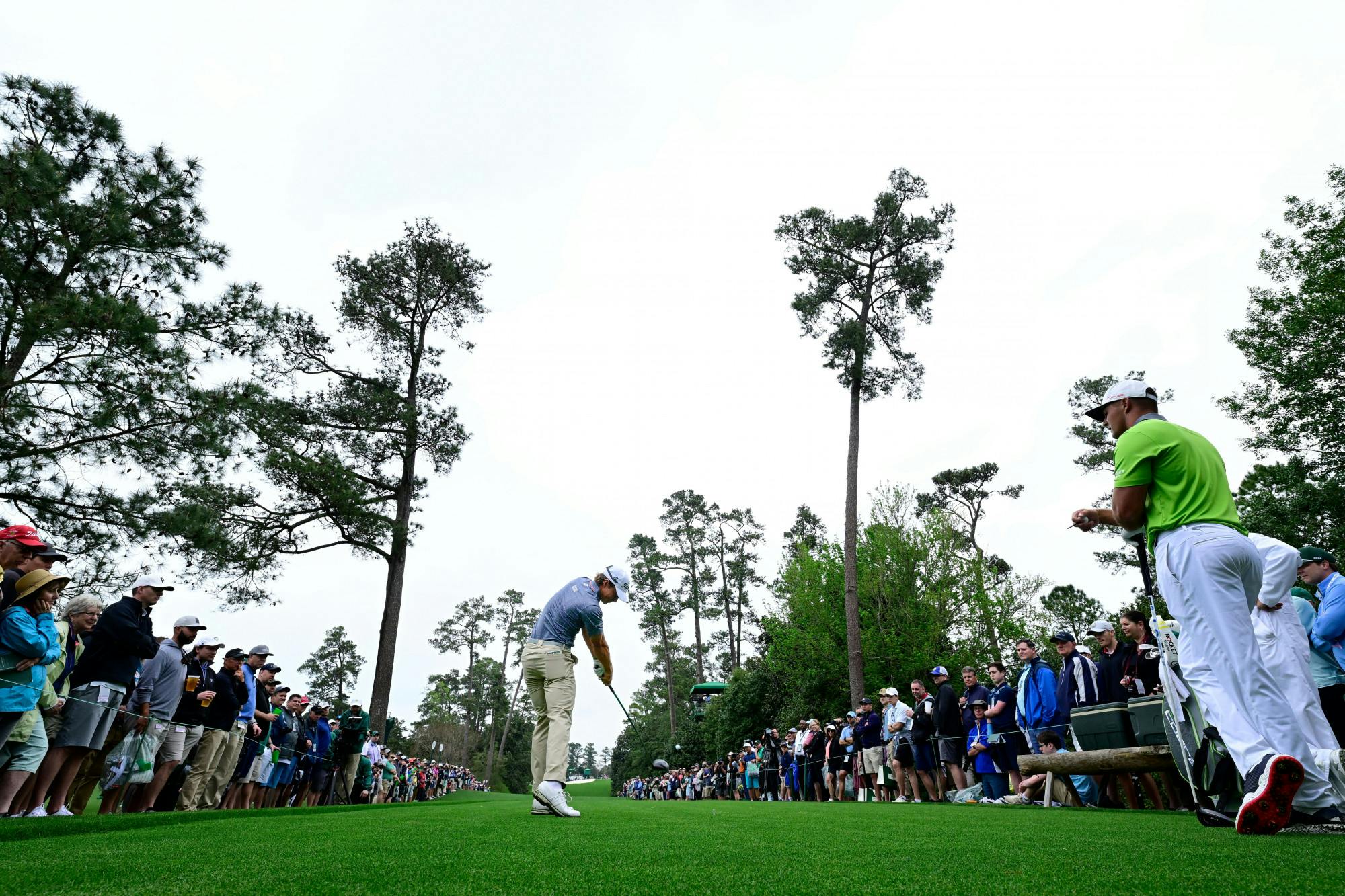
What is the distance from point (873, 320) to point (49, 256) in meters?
20.0

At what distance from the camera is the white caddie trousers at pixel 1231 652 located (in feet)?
10.9

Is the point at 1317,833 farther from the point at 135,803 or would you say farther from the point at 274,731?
the point at 274,731

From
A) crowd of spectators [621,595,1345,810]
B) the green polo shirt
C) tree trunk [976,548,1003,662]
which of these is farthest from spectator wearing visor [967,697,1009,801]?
tree trunk [976,548,1003,662]

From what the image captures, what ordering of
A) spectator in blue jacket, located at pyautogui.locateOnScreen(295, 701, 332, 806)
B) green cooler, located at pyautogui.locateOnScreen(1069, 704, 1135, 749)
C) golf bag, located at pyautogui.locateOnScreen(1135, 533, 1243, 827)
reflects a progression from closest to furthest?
golf bag, located at pyautogui.locateOnScreen(1135, 533, 1243, 827) < green cooler, located at pyautogui.locateOnScreen(1069, 704, 1135, 749) < spectator in blue jacket, located at pyautogui.locateOnScreen(295, 701, 332, 806)

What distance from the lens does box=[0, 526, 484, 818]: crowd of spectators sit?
213 inches

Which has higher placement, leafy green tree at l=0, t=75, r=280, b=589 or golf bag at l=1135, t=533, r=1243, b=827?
leafy green tree at l=0, t=75, r=280, b=589

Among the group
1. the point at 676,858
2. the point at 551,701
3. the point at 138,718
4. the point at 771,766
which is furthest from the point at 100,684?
the point at 771,766

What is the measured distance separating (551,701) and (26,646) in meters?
3.66

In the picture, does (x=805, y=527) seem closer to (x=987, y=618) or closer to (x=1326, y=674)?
(x=987, y=618)

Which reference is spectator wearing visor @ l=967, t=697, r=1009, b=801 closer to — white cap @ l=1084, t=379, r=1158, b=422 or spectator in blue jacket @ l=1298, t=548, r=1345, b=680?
spectator in blue jacket @ l=1298, t=548, r=1345, b=680

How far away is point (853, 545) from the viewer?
870 inches

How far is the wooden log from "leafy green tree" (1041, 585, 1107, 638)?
4064cm

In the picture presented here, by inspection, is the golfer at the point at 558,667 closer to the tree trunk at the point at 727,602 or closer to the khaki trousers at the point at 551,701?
the khaki trousers at the point at 551,701

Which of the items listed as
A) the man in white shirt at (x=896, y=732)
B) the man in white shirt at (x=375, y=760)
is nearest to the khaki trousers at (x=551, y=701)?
the man in white shirt at (x=896, y=732)
